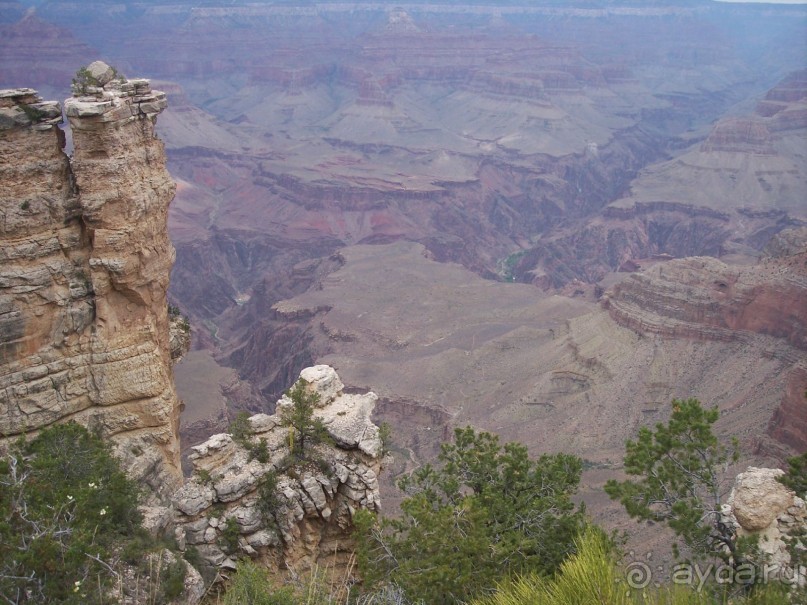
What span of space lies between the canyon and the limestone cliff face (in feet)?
0.68

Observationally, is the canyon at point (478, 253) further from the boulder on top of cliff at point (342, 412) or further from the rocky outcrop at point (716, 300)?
the boulder on top of cliff at point (342, 412)

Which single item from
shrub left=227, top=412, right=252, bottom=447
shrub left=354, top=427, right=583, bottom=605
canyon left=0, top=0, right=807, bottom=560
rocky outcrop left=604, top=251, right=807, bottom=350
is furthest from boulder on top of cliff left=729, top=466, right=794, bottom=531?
rocky outcrop left=604, top=251, right=807, bottom=350

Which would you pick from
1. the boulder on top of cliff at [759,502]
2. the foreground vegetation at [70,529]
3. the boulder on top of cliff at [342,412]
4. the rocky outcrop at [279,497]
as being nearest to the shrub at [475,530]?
the rocky outcrop at [279,497]

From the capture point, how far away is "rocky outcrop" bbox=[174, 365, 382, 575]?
1861cm

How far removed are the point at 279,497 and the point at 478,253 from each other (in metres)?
98.8

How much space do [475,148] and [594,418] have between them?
115170 mm

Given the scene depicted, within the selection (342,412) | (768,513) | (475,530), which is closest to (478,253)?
(342,412)

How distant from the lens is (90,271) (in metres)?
22.0

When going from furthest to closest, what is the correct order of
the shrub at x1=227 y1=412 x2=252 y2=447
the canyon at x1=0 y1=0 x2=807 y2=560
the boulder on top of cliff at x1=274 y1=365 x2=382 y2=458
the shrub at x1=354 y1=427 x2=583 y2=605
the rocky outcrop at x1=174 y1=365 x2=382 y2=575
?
the canyon at x1=0 y1=0 x2=807 y2=560 → the shrub at x1=227 y1=412 x2=252 y2=447 → the boulder on top of cliff at x1=274 y1=365 x2=382 y2=458 → the rocky outcrop at x1=174 y1=365 x2=382 y2=575 → the shrub at x1=354 y1=427 x2=583 y2=605

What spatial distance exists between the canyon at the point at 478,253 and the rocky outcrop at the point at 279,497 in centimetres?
359

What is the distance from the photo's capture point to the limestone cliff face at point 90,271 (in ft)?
67.8

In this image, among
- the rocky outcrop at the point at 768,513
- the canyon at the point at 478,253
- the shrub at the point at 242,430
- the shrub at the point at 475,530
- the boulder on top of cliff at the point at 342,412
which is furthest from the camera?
the canyon at the point at 478,253

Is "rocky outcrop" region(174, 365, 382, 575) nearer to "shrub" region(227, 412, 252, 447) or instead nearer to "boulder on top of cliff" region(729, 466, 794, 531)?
"shrub" region(227, 412, 252, 447)

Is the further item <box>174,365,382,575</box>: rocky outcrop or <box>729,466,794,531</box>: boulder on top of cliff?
<box>174,365,382,575</box>: rocky outcrop
